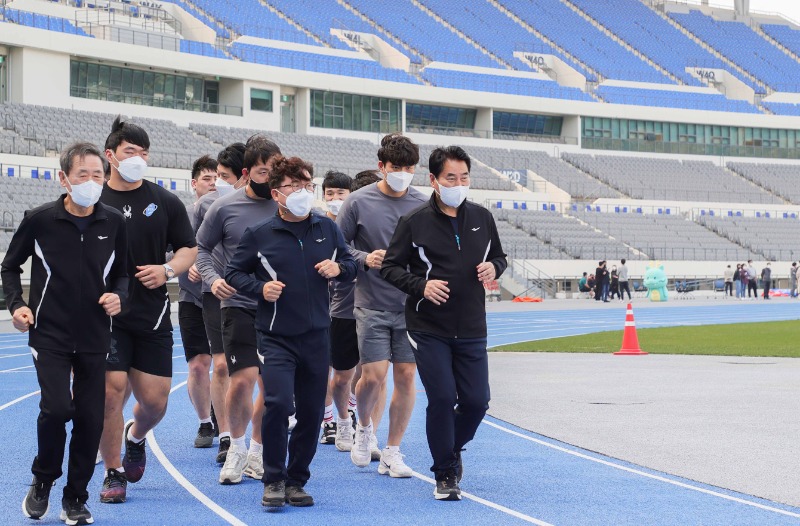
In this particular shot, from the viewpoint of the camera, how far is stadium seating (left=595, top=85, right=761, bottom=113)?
7206 cm

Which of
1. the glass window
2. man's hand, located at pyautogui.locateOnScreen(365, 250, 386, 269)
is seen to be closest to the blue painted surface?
man's hand, located at pyautogui.locateOnScreen(365, 250, 386, 269)

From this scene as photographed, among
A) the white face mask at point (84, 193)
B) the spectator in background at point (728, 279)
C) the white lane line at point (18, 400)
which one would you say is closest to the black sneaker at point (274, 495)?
the white face mask at point (84, 193)

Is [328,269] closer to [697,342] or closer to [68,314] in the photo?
[68,314]

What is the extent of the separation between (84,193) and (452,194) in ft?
7.54

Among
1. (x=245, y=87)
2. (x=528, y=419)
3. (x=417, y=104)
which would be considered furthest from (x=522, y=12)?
(x=528, y=419)

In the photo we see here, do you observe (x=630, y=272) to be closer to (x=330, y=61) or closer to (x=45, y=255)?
(x=330, y=61)

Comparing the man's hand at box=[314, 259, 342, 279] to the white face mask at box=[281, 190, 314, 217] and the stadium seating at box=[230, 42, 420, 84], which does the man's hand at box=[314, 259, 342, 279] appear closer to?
the white face mask at box=[281, 190, 314, 217]

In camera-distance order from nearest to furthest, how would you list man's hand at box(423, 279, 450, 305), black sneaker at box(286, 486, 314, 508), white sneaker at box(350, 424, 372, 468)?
black sneaker at box(286, 486, 314, 508), man's hand at box(423, 279, 450, 305), white sneaker at box(350, 424, 372, 468)

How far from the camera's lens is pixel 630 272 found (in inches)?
2052

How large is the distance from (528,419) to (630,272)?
138 feet

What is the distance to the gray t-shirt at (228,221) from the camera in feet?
27.1

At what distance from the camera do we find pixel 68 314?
6.53 m

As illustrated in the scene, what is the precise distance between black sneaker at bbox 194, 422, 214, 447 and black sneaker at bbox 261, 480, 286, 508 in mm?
2656

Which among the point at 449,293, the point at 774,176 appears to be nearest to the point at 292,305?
the point at 449,293
